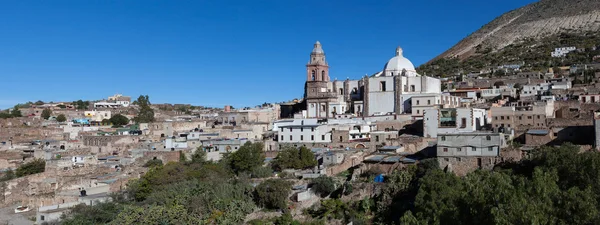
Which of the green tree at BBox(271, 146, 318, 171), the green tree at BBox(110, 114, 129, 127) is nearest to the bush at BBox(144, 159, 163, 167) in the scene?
the green tree at BBox(271, 146, 318, 171)

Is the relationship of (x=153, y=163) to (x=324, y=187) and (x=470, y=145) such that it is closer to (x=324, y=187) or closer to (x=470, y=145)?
(x=324, y=187)

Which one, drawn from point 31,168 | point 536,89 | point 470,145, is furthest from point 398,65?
point 31,168

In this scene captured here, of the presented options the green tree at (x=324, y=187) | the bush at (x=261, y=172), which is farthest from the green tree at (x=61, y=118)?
the green tree at (x=324, y=187)

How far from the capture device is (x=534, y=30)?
9812cm

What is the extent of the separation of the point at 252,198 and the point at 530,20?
98.1 meters

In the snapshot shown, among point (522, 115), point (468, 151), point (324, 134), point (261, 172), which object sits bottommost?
point (261, 172)

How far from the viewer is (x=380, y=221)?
1966 centimetres

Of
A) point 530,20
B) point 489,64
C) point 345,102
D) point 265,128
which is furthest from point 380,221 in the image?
point 530,20

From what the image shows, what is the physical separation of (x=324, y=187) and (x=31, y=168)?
17.3 metres

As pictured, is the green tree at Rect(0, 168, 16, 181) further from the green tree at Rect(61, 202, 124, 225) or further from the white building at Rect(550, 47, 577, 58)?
the white building at Rect(550, 47, 577, 58)

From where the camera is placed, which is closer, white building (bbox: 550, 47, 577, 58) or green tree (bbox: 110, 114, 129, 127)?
green tree (bbox: 110, 114, 129, 127)

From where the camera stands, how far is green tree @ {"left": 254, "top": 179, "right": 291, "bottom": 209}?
22062mm

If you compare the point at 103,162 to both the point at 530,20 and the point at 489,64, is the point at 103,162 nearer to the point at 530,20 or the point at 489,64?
the point at 489,64

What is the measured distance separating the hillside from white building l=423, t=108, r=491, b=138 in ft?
154
